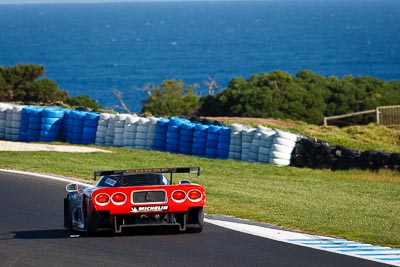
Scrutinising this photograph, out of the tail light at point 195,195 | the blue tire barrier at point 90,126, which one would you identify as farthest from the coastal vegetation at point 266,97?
the tail light at point 195,195

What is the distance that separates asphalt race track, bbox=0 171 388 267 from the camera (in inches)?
479

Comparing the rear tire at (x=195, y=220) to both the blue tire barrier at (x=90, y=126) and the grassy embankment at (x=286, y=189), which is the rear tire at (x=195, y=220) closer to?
the grassy embankment at (x=286, y=189)

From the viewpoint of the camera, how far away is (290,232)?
15000 millimetres

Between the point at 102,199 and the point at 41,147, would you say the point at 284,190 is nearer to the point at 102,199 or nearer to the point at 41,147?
the point at 102,199

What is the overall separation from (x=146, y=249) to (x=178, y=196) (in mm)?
958

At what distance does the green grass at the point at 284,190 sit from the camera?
52.9 feet

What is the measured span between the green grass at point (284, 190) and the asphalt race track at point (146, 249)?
1.78 metres

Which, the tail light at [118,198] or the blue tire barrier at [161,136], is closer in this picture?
the tail light at [118,198]

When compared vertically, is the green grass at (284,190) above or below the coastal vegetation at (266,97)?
below

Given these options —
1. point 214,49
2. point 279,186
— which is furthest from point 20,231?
point 214,49

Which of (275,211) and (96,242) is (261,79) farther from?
(96,242)

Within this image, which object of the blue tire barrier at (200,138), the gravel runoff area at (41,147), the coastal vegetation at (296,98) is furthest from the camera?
the coastal vegetation at (296,98)

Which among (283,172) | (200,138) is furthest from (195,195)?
(200,138)

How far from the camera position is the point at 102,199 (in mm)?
13469
